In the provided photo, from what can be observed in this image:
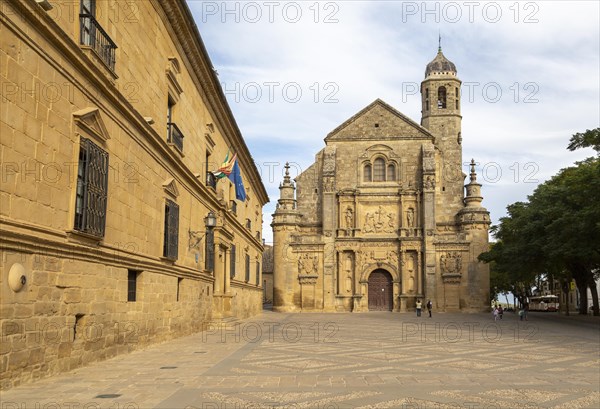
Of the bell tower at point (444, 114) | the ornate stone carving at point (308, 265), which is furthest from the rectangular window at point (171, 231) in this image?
the bell tower at point (444, 114)

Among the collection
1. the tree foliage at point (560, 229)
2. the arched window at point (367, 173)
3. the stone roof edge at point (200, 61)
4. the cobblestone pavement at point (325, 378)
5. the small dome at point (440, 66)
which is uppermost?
the small dome at point (440, 66)

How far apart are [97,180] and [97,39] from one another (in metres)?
2.55

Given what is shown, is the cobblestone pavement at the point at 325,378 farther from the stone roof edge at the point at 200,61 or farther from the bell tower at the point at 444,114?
the bell tower at the point at 444,114

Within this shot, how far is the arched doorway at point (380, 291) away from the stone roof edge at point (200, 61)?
1923 cm

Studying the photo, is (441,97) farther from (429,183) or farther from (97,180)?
(97,180)

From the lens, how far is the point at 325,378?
10133 millimetres

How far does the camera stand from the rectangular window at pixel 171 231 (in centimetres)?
1582

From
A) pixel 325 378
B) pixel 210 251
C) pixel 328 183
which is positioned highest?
pixel 328 183

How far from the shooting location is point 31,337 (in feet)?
27.5

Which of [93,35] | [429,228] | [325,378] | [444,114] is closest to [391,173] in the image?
[429,228]

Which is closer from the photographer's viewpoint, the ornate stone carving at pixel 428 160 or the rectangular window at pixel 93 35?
the rectangular window at pixel 93 35

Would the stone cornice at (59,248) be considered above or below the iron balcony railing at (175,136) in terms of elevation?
below

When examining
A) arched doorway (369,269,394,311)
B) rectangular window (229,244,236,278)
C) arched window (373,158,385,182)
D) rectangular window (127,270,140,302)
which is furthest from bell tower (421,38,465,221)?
rectangular window (127,270,140,302)

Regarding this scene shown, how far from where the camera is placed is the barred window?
33.0ft
